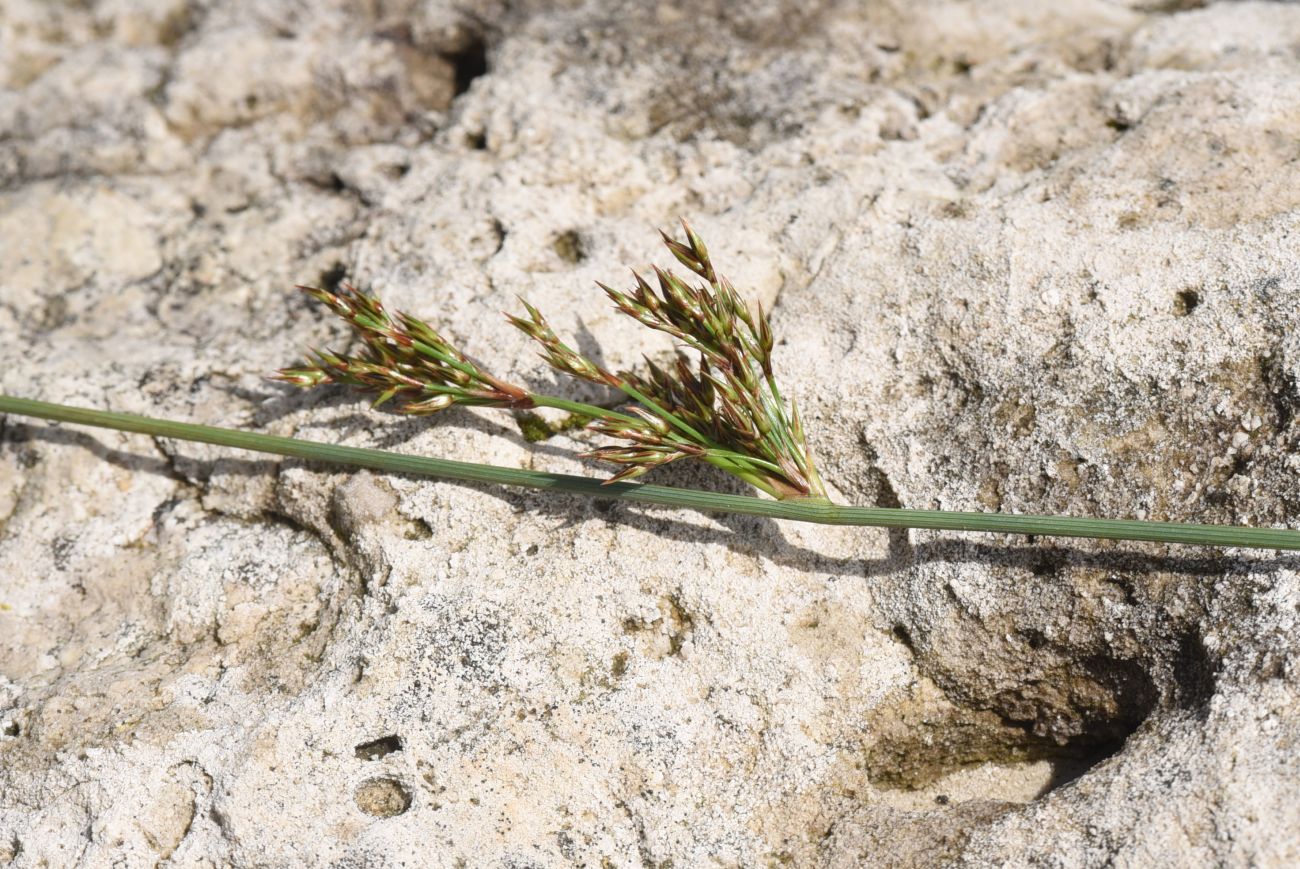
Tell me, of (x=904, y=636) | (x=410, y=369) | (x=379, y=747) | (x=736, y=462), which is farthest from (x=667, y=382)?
(x=379, y=747)

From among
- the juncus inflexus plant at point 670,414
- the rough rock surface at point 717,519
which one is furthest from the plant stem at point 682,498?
the rough rock surface at point 717,519

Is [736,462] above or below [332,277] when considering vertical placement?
above

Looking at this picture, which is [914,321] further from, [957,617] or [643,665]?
[643,665]

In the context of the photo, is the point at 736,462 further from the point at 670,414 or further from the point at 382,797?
the point at 382,797

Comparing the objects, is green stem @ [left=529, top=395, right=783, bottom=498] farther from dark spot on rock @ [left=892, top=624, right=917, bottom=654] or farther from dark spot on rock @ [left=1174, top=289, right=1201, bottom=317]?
dark spot on rock @ [left=1174, top=289, right=1201, bottom=317]

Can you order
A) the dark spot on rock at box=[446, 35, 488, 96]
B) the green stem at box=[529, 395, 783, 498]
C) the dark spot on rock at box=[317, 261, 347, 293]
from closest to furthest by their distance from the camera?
1. the green stem at box=[529, 395, 783, 498]
2. the dark spot on rock at box=[317, 261, 347, 293]
3. the dark spot on rock at box=[446, 35, 488, 96]

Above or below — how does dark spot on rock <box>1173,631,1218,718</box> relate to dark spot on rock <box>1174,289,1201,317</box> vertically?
below

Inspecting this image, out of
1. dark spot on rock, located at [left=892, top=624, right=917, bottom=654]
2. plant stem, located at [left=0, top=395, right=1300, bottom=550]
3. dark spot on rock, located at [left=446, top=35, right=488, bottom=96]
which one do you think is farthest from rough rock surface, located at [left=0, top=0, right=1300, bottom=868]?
dark spot on rock, located at [left=446, top=35, right=488, bottom=96]
